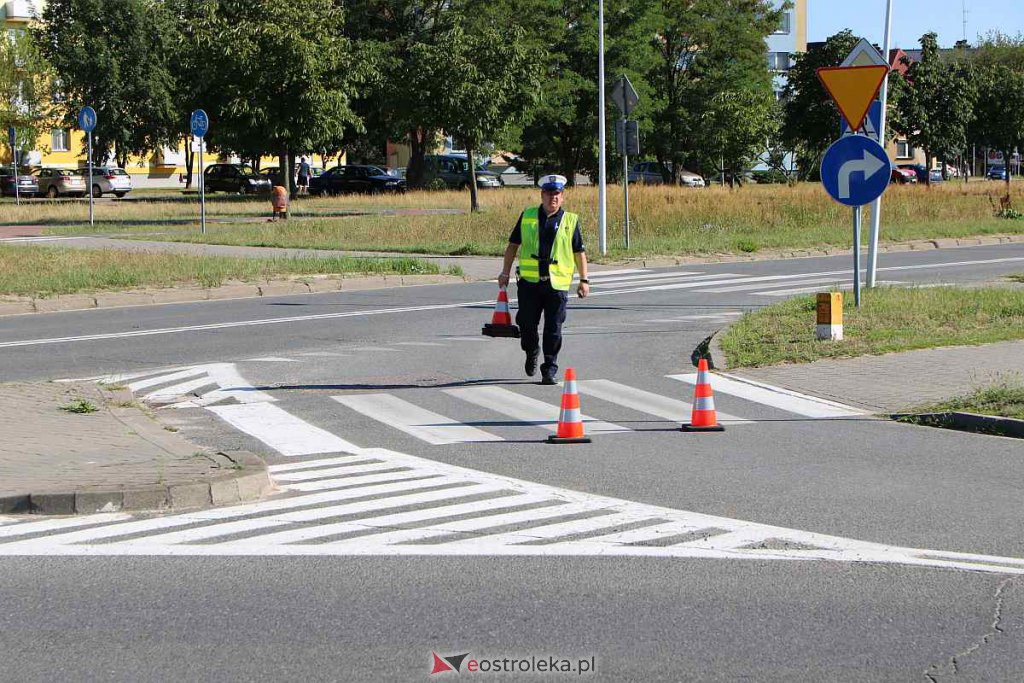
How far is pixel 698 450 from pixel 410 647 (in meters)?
4.36

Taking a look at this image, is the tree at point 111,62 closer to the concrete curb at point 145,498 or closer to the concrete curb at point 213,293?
the concrete curb at point 213,293

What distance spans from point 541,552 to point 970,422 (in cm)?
470

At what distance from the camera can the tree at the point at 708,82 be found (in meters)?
67.6

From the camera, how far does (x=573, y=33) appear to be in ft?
209

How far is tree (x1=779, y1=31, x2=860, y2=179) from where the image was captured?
65188 mm

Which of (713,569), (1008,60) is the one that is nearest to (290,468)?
(713,569)

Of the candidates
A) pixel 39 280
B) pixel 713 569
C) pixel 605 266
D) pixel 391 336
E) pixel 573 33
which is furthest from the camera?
pixel 573 33

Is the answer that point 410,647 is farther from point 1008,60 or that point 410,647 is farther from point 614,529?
point 1008,60

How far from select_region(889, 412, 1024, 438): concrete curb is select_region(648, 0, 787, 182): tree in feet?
190

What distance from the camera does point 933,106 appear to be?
2886 inches

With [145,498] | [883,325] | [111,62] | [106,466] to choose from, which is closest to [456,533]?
[145,498]

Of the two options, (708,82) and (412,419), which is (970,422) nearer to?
(412,419)

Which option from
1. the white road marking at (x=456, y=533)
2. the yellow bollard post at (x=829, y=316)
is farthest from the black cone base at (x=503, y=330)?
the white road marking at (x=456, y=533)

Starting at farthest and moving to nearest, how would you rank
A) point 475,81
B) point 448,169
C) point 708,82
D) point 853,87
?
point 708,82, point 448,169, point 475,81, point 853,87
